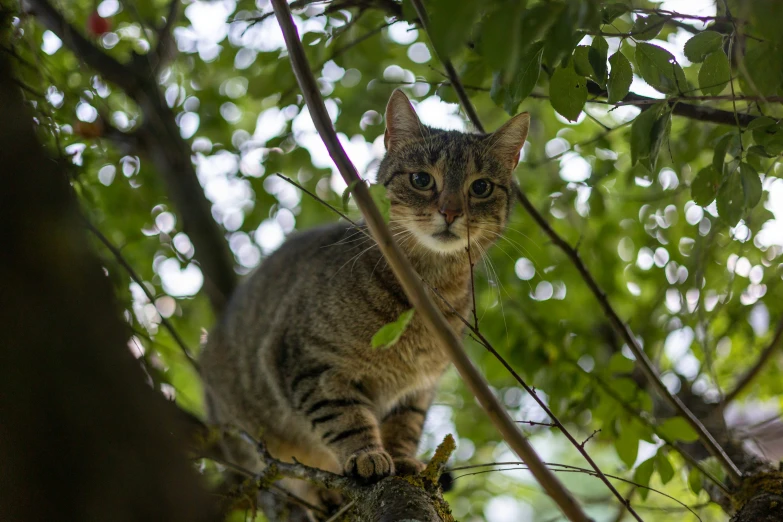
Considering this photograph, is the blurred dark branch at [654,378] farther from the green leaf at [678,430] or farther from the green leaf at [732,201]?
the green leaf at [732,201]

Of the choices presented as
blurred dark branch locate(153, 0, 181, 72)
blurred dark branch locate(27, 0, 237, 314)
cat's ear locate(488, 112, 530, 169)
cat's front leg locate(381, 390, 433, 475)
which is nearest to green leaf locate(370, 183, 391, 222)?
cat's ear locate(488, 112, 530, 169)

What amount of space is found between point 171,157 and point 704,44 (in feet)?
12.7

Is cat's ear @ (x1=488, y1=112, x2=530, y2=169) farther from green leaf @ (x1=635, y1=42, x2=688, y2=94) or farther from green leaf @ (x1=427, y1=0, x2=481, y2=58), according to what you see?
green leaf @ (x1=427, y1=0, x2=481, y2=58)

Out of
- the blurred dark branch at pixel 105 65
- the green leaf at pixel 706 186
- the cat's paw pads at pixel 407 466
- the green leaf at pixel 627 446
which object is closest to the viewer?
the green leaf at pixel 706 186

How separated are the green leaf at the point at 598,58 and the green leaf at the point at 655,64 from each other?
13 centimetres

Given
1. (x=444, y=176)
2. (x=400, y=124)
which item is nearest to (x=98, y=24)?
(x=400, y=124)

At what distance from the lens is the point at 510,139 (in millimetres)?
3549

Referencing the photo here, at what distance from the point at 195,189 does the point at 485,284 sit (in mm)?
2297

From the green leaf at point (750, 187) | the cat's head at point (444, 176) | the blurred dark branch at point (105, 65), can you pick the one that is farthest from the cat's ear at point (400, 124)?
the blurred dark branch at point (105, 65)

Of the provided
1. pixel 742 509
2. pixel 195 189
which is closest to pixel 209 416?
pixel 195 189

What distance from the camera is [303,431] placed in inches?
143

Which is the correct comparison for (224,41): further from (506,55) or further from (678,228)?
(506,55)

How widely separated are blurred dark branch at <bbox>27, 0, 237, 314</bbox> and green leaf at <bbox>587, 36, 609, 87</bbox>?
3.34 metres

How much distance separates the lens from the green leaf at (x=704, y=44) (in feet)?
6.49
